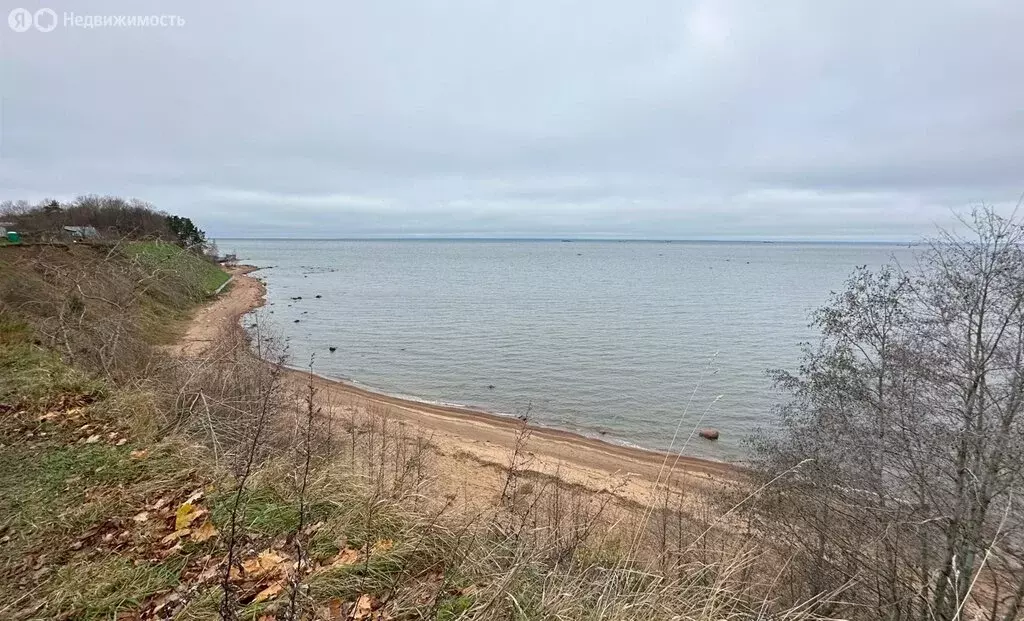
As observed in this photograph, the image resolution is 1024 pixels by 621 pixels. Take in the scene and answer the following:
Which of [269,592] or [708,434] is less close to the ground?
[269,592]

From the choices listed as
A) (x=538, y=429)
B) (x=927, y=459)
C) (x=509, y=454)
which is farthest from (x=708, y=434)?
(x=927, y=459)

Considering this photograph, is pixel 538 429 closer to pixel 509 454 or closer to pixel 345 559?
pixel 509 454

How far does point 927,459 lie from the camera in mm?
6980

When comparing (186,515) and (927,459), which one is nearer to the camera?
(186,515)

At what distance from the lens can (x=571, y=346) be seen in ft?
93.4

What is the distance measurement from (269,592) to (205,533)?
1039mm

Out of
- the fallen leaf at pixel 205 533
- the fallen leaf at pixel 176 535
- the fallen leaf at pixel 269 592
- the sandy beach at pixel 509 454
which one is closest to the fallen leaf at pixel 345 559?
the fallen leaf at pixel 269 592

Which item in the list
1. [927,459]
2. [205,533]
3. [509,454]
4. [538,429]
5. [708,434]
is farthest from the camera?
[538,429]

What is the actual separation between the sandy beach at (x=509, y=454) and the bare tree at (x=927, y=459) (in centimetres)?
296

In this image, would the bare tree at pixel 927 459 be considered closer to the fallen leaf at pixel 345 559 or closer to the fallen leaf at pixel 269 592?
the fallen leaf at pixel 345 559

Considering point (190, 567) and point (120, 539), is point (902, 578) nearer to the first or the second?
point (190, 567)

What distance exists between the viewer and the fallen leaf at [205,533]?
3701 mm

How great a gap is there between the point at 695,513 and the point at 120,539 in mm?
9432

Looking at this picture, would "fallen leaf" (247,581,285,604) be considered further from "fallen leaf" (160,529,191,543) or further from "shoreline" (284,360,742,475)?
"shoreline" (284,360,742,475)
